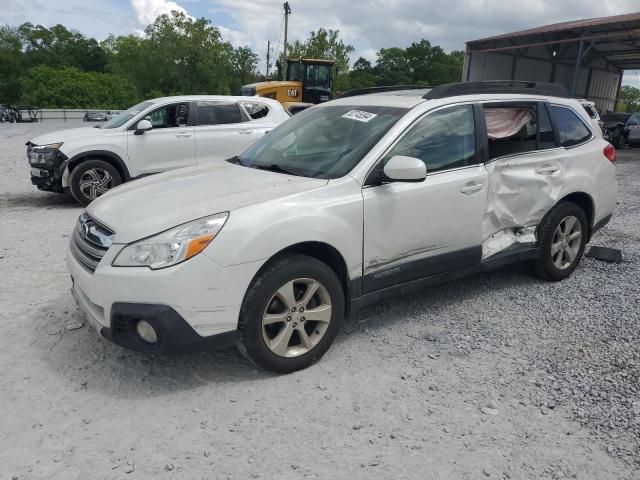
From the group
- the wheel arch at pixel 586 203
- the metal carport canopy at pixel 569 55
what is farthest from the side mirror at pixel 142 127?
the metal carport canopy at pixel 569 55

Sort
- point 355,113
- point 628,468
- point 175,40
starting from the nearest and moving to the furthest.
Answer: point 628,468 → point 355,113 → point 175,40

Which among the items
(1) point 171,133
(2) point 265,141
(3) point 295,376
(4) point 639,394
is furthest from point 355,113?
(1) point 171,133

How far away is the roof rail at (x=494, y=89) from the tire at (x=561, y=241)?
3.51 feet

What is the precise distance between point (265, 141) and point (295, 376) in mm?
A: 2124

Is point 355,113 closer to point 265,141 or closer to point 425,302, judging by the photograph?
point 265,141

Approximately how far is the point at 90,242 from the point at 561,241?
13.2 feet

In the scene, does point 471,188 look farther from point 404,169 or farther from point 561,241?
point 561,241

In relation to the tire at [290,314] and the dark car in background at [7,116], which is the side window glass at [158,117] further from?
the dark car in background at [7,116]

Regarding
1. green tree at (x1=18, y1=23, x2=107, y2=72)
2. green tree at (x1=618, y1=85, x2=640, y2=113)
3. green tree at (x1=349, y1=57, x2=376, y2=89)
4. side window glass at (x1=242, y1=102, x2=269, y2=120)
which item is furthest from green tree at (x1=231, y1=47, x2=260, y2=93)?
green tree at (x1=618, y1=85, x2=640, y2=113)

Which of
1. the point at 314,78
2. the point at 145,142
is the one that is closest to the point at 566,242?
the point at 145,142

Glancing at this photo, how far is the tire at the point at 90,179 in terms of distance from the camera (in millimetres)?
7863

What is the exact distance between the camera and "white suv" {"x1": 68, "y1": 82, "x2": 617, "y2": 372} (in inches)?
114

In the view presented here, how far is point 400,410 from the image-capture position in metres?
2.94

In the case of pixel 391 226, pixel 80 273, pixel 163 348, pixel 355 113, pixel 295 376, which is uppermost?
pixel 355 113
